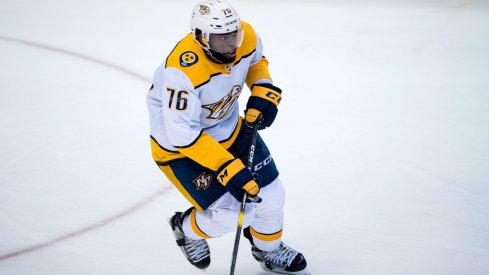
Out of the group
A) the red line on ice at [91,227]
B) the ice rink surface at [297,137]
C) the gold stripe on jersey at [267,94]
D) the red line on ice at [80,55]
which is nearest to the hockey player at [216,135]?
the gold stripe on jersey at [267,94]

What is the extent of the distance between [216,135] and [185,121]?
1.07ft

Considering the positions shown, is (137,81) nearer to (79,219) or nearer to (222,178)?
(79,219)

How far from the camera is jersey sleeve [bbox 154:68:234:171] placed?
8.55 ft

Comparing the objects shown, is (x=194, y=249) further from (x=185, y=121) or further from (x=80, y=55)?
(x=80, y=55)

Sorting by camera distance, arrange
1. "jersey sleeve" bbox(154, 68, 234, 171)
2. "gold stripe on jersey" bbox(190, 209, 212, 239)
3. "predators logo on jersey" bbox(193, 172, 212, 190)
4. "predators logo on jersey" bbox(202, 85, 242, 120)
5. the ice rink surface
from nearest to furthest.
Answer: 1. "jersey sleeve" bbox(154, 68, 234, 171)
2. "predators logo on jersey" bbox(202, 85, 242, 120)
3. "predators logo on jersey" bbox(193, 172, 212, 190)
4. "gold stripe on jersey" bbox(190, 209, 212, 239)
5. the ice rink surface

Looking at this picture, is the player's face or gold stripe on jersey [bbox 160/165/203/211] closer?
the player's face

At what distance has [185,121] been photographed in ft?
8.66

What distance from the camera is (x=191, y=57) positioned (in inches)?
105

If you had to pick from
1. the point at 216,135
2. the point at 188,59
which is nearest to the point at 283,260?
the point at 216,135

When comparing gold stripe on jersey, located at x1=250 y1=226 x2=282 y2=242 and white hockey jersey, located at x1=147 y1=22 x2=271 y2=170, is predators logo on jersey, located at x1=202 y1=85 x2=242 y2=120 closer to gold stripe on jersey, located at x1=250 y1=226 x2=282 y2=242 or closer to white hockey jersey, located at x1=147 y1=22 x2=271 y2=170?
white hockey jersey, located at x1=147 y1=22 x2=271 y2=170

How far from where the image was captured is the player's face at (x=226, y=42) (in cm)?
263

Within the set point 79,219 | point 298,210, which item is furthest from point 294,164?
point 79,219

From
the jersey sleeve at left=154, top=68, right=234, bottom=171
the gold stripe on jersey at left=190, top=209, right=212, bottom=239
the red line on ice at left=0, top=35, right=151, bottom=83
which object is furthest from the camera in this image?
the red line on ice at left=0, top=35, right=151, bottom=83

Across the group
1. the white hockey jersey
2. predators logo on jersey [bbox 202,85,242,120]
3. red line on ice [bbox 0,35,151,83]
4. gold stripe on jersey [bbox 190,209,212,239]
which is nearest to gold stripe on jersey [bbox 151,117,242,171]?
the white hockey jersey
